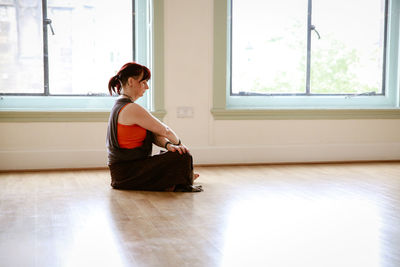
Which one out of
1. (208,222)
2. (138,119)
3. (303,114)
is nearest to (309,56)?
(303,114)

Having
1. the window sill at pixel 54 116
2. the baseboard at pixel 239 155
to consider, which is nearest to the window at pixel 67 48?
the window sill at pixel 54 116

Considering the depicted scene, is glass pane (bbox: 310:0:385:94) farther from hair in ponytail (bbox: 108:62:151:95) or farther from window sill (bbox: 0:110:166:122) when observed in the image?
hair in ponytail (bbox: 108:62:151:95)

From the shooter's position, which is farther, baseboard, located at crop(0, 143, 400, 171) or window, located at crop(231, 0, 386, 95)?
window, located at crop(231, 0, 386, 95)

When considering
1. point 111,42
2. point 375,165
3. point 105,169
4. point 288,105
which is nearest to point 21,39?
point 111,42

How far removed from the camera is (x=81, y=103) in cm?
510

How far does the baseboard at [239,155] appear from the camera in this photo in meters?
4.80

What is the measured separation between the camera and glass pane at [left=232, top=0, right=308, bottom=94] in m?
5.36

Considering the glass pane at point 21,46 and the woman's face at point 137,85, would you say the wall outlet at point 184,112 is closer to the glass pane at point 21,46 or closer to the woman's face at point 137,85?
the woman's face at point 137,85

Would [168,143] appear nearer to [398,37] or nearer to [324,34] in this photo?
[324,34]

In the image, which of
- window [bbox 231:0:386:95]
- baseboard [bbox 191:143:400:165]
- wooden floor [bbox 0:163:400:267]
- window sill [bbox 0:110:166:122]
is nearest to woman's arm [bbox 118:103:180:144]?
wooden floor [bbox 0:163:400:267]

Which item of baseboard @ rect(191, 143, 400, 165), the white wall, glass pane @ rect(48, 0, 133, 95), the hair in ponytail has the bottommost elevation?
baseboard @ rect(191, 143, 400, 165)

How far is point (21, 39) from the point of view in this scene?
4.88 m

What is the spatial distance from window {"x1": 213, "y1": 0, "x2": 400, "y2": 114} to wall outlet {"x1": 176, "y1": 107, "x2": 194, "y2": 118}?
0.25 metres

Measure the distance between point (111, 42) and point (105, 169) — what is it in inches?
49.7
